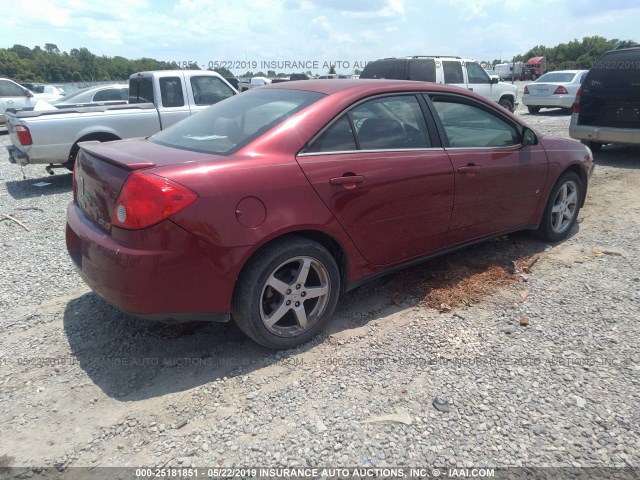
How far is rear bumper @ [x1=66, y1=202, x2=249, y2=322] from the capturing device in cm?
257

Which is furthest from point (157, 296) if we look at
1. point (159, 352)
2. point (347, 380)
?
point (347, 380)

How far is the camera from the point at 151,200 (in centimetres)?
255

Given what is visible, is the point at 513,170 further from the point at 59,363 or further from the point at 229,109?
the point at 59,363

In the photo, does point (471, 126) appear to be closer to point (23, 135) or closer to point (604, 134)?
point (604, 134)

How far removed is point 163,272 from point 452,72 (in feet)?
40.1

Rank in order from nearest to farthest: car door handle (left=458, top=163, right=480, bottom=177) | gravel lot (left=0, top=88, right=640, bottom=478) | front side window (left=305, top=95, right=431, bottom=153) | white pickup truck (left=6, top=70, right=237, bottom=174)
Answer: gravel lot (left=0, top=88, right=640, bottom=478)
front side window (left=305, top=95, right=431, bottom=153)
car door handle (left=458, top=163, right=480, bottom=177)
white pickup truck (left=6, top=70, right=237, bottom=174)

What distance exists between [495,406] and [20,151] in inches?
302

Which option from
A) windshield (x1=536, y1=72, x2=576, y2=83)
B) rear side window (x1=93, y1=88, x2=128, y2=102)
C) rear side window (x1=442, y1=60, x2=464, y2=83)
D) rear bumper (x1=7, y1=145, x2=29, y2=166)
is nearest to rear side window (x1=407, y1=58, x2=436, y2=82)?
rear side window (x1=442, y1=60, x2=464, y2=83)

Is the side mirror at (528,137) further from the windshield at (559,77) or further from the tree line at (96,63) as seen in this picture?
the tree line at (96,63)

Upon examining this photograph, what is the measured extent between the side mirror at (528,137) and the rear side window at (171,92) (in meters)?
6.18

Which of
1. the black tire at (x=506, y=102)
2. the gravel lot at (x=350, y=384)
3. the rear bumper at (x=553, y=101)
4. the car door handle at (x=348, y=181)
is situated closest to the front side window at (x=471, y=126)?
the car door handle at (x=348, y=181)

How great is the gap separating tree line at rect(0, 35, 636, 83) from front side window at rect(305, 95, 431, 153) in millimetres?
50089

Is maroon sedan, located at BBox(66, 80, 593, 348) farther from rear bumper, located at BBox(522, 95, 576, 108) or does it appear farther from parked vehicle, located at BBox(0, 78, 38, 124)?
parked vehicle, located at BBox(0, 78, 38, 124)

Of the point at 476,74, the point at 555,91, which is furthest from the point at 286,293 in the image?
the point at 555,91
